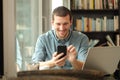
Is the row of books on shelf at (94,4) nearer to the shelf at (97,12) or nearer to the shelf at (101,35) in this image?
the shelf at (97,12)

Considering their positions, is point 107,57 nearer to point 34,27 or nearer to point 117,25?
point 34,27

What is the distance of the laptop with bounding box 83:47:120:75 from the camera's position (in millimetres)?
1335

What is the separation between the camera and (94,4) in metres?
3.93

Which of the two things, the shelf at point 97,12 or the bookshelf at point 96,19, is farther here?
the shelf at point 97,12

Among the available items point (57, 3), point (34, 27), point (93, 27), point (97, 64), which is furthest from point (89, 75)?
point (93, 27)

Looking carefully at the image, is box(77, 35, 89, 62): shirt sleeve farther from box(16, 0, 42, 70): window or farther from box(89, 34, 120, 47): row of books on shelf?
box(89, 34, 120, 47): row of books on shelf

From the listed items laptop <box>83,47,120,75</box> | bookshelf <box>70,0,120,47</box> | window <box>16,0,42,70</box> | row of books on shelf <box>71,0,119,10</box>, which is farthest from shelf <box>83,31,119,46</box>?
laptop <box>83,47,120,75</box>

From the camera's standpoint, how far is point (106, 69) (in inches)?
53.7

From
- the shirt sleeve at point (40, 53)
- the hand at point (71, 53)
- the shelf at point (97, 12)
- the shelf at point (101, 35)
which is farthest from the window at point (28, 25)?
the hand at point (71, 53)

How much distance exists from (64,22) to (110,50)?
0.82m

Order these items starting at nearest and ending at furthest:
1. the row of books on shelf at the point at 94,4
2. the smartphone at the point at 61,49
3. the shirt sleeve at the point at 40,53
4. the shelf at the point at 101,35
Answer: the smartphone at the point at 61,49 → the shirt sleeve at the point at 40,53 → the row of books on shelf at the point at 94,4 → the shelf at the point at 101,35

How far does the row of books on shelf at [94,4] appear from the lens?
3861 mm

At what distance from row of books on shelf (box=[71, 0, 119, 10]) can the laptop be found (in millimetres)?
2555

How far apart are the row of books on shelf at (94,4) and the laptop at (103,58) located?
256 cm
